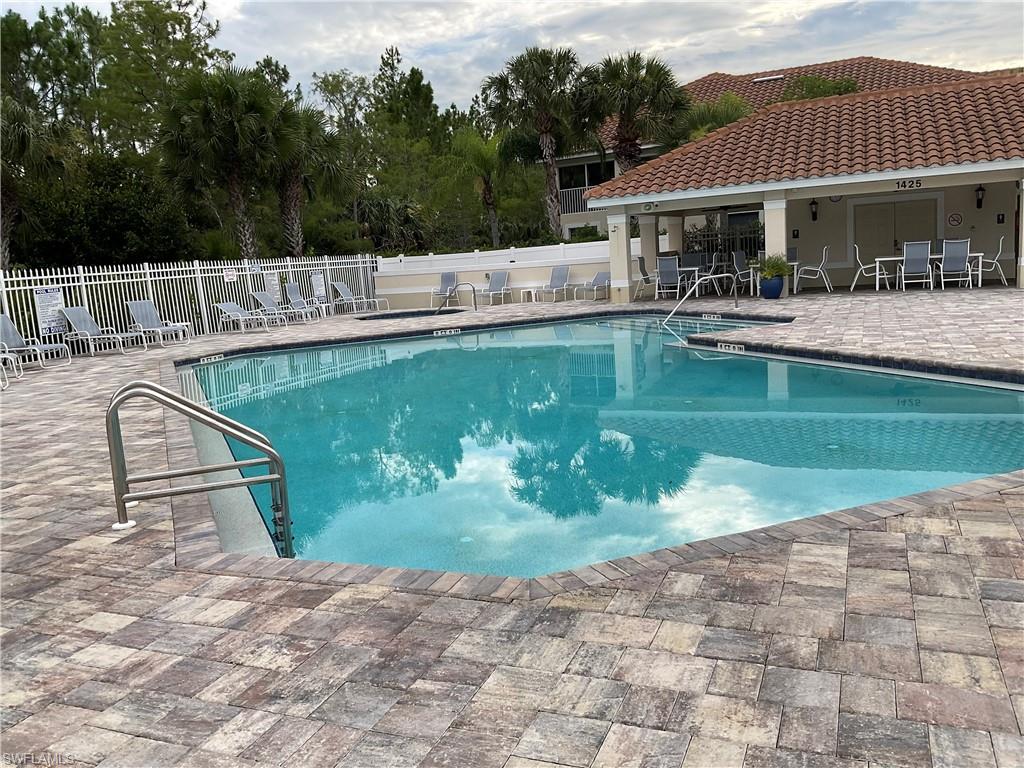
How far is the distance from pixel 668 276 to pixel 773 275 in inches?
100

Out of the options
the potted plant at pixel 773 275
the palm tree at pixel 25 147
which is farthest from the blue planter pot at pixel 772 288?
the palm tree at pixel 25 147

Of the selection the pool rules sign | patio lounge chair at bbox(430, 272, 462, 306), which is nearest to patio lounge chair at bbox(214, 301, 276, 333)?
the pool rules sign

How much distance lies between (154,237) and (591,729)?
23931mm

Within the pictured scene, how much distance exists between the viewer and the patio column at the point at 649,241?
20.2 meters

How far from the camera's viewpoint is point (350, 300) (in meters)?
22.2

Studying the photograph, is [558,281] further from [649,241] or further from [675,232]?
[675,232]

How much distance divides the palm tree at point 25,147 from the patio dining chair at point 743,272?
16.1 m

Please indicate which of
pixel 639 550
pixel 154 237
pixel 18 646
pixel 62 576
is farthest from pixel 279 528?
pixel 154 237

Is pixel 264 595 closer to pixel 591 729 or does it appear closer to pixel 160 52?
pixel 591 729

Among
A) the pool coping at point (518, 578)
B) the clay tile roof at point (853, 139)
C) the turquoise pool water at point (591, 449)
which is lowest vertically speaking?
the turquoise pool water at point (591, 449)

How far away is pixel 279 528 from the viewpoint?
4641 millimetres

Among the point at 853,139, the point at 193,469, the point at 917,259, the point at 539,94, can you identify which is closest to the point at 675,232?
the point at 853,139

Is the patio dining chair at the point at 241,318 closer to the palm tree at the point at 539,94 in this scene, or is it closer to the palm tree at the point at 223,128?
the palm tree at the point at 223,128

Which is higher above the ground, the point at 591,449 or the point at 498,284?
the point at 498,284
